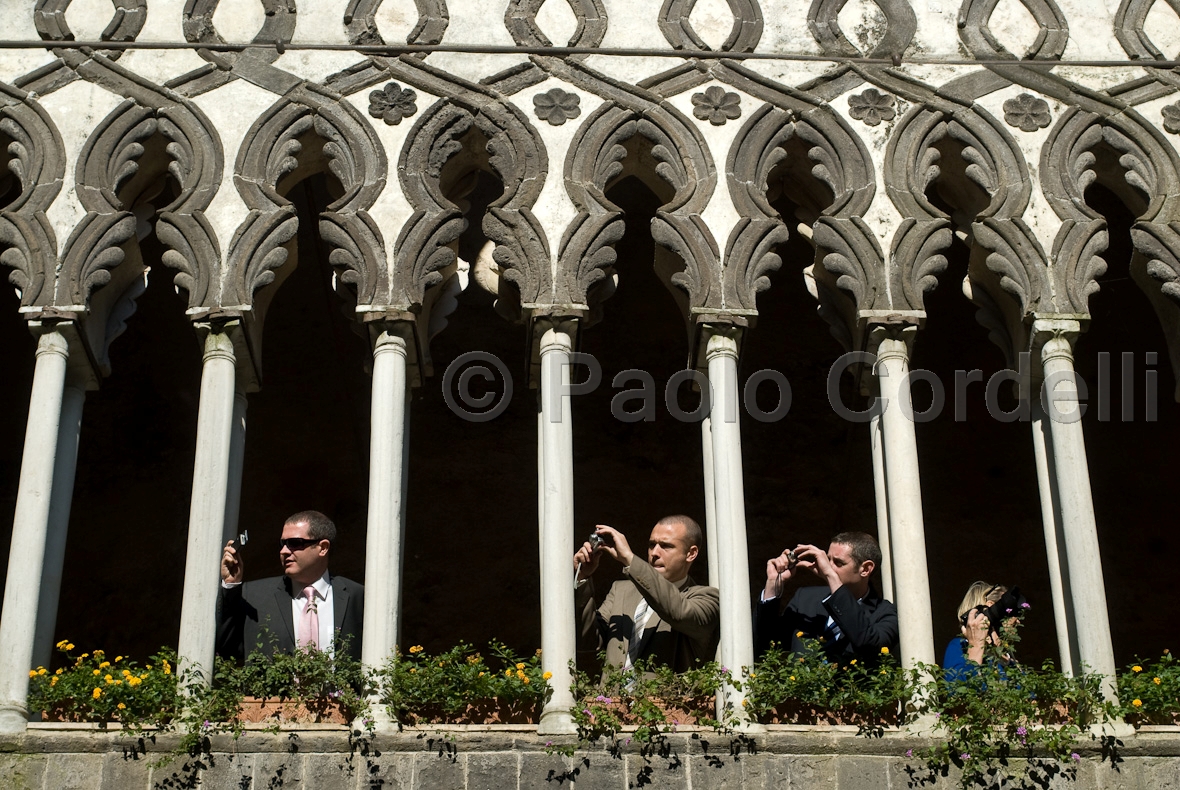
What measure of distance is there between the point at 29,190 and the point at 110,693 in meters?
3.20

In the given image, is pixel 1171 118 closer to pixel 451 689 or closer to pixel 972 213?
pixel 972 213

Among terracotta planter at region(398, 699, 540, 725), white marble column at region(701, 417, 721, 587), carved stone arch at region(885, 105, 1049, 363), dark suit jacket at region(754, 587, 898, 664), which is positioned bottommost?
terracotta planter at region(398, 699, 540, 725)

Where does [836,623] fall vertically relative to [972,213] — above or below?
below

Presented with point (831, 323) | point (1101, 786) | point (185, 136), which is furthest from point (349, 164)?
point (1101, 786)

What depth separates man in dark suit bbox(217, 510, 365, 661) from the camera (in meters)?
9.77

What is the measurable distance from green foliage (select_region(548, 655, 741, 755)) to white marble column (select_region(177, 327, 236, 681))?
1874 millimetres

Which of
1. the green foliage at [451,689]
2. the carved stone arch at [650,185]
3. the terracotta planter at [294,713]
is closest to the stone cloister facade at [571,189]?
the carved stone arch at [650,185]

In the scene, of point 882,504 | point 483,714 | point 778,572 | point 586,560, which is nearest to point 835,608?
point 778,572

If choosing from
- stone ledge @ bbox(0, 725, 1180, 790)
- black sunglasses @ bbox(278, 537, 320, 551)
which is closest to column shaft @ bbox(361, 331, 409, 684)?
black sunglasses @ bbox(278, 537, 320, 551)

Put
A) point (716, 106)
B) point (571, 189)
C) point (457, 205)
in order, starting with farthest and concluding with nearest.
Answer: point (716, 106), point (457, 205), point (571, 189)

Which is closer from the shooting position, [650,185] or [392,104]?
[392,104]

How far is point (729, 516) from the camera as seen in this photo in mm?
9883

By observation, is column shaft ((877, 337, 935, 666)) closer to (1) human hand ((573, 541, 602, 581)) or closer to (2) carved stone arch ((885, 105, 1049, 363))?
(2) carved stone arch ((885, 105, 1049, 363))

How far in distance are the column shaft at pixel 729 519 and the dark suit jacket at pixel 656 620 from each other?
11cm
